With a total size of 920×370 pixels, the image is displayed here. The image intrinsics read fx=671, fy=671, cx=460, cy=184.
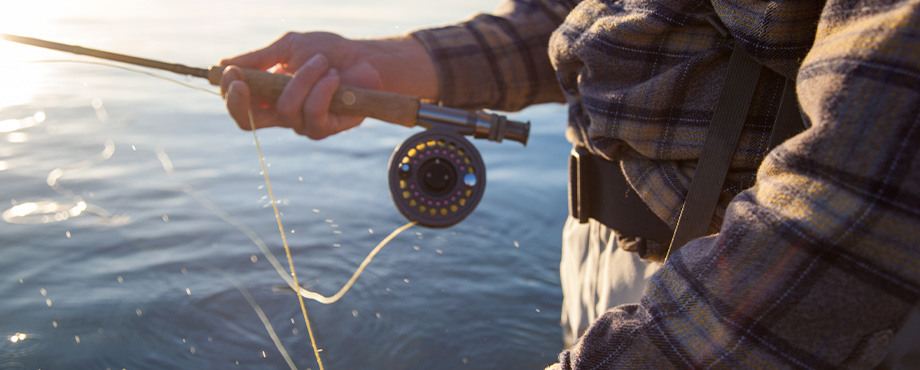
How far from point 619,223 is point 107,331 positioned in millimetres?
1571

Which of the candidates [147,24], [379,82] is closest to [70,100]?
[147,24]

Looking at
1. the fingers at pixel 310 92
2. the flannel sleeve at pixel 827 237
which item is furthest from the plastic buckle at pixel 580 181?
the fingers at pixel 310 92

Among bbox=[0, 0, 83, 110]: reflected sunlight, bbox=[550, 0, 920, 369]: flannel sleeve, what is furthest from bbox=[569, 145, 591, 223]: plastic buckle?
bbox=[0, 0, 83, 110]: reflected sunlight

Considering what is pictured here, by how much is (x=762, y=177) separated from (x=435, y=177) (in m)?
1.02

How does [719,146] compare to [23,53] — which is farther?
[23,53]

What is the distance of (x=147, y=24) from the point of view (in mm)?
6973

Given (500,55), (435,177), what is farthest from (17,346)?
(500,55)

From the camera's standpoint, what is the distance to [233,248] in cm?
258

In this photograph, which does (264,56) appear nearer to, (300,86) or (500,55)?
(300,86)

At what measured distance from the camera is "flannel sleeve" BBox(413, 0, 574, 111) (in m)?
1.64

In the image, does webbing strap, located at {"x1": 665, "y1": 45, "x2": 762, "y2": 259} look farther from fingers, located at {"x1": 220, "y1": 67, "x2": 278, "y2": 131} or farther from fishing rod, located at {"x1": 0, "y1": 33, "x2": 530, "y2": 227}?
fingers, located at {"x1": 220, "y1": 67, "x2": 278, "y2": 131}

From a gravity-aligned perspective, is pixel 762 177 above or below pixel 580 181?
above

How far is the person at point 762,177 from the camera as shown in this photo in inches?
21.9

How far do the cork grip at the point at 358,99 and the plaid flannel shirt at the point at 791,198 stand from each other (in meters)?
0.78
